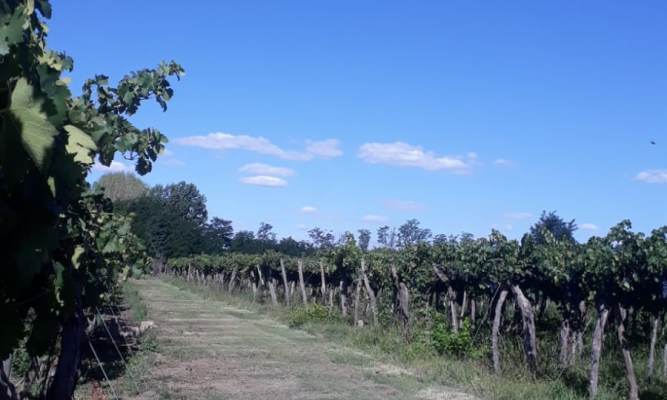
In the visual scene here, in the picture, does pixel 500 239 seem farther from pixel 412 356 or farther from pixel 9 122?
pixel 9 122

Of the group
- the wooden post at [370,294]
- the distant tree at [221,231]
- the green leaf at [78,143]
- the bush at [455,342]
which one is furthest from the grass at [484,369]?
the distant tree at [221,231]

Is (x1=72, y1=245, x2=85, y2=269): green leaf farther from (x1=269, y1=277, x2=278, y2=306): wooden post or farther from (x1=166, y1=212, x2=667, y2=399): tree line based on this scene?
(x1=269, y1=277, x2=278, y2=306): wooden post

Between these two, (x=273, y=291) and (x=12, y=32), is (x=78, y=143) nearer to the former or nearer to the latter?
(x=12, y=32)

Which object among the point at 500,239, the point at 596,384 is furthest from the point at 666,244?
the point at 500,239

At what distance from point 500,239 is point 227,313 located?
14.6 metres

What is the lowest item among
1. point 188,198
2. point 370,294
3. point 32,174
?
point 370,294

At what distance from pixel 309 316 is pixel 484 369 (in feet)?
32.9

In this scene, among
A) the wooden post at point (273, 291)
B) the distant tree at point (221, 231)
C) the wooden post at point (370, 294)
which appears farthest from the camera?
the distant tree at point (221, 231)

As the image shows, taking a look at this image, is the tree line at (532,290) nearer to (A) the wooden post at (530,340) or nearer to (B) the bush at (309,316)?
(A) the wooden post at (530,340)

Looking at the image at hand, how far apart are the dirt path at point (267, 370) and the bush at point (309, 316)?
1.51 metres

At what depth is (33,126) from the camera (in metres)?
1.57

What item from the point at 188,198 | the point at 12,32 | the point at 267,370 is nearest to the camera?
the point at 12,32

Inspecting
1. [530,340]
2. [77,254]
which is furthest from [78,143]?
[530,340]

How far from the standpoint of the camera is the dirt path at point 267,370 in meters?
10.2
